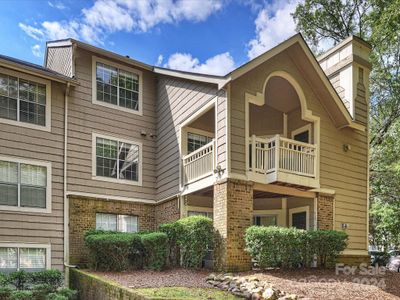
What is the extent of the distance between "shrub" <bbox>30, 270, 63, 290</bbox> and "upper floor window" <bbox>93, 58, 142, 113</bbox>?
19.3ft

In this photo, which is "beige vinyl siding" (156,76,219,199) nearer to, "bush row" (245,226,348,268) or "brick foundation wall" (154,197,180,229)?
"brick foundation wall" (154,197,180,229)

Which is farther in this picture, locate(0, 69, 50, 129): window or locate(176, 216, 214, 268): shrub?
locate(0, 69, 50, 129): window

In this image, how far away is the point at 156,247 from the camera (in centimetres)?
1117

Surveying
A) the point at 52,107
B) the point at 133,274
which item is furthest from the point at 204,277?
the point at 52,107

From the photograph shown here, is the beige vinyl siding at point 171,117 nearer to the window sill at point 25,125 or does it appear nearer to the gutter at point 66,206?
the gutter at point 66,206

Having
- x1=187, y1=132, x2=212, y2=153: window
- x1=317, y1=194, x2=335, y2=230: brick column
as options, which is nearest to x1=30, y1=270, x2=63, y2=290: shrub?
x1=187, y1=132, x2=212, y2=153: window

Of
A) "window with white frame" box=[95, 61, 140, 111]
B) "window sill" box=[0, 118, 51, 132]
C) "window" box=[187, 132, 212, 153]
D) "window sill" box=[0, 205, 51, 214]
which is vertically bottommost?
"window sill" box=[0, 205, 51, 214]

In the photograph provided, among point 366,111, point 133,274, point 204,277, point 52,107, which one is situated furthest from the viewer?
point 366,111

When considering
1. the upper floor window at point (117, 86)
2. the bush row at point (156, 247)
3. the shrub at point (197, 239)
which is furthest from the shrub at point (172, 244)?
the upper floor window at point (117, 86)

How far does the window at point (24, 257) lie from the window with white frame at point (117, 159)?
3.05 m

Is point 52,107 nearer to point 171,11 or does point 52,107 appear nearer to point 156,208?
point 156,208

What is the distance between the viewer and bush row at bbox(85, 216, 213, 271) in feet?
35.1

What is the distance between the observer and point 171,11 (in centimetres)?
1648

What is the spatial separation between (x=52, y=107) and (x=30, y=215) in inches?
140
